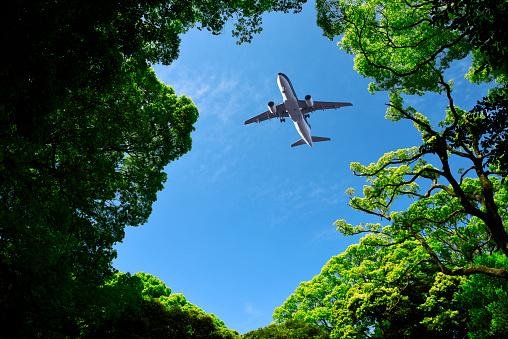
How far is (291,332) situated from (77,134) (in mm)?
15924

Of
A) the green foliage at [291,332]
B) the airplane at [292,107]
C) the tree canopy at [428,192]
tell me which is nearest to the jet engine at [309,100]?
the airplane at [292,107]

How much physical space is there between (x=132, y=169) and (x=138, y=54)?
12.0ft

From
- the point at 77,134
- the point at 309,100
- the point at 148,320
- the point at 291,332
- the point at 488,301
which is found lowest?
the point at 488,301

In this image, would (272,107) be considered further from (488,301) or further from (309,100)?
(488,301)

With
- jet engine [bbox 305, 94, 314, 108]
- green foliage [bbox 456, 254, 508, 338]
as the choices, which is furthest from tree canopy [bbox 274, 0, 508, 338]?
jet engine [bbox 305, 94, 314, 108]

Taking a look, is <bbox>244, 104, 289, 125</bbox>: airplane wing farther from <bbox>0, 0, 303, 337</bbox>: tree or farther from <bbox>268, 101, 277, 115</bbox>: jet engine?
<bbox>0, 0, 303, 337</bbox>: tree

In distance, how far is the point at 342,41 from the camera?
12398 millimetres

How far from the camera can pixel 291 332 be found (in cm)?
2034

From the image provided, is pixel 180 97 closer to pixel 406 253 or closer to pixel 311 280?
pixel 406 253

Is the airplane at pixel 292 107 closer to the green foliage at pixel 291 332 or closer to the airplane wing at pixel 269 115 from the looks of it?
the airplane wing at pixel 269 115

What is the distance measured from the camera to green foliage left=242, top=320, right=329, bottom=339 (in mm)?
20062

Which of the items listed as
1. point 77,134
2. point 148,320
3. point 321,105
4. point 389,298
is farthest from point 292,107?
point 77,134

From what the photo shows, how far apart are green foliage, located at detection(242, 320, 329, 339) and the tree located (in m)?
11.7

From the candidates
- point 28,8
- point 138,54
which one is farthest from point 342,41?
point 28,8
